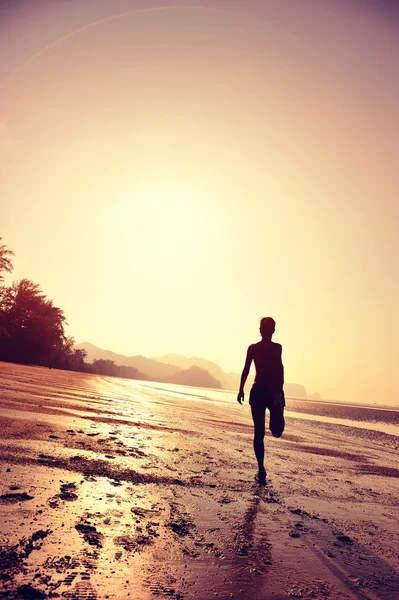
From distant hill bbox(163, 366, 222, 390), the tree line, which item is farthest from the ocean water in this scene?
distant hill bbox(163, 366, 222, 390)

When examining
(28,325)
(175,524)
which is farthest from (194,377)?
(175,524)

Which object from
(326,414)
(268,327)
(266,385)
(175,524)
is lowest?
(326,414)

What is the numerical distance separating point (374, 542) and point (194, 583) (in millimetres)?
2209

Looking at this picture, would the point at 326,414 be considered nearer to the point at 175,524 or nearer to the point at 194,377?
the point at 175,524

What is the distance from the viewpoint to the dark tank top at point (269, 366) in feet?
20.0

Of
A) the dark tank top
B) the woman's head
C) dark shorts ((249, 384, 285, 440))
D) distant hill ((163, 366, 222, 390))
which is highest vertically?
the woman's head

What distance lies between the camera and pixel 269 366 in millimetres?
6180

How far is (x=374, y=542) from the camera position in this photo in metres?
→ 3.54

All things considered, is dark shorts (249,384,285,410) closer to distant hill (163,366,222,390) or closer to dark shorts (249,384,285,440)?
dark shorts (249,384,285,440)

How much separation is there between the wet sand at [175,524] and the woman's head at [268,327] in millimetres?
2304

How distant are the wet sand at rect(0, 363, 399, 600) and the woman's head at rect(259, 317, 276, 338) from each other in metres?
2.30

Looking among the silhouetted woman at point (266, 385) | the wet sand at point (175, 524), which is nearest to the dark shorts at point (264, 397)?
the silhouetted woman at point (266, 385)

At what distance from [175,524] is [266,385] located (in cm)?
318

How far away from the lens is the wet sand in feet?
7.52
